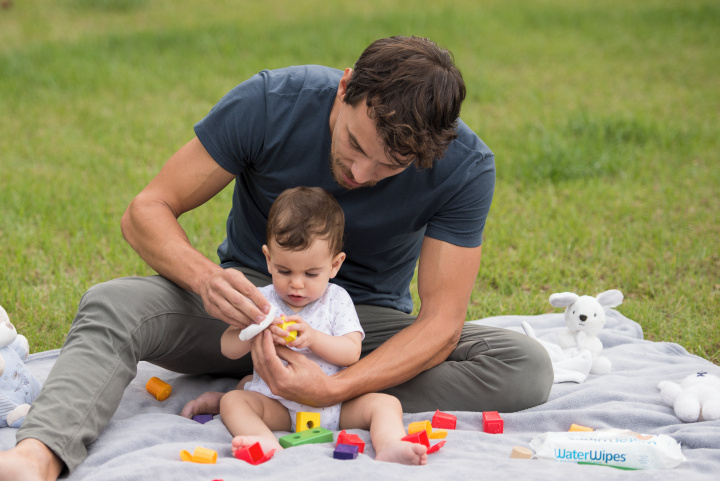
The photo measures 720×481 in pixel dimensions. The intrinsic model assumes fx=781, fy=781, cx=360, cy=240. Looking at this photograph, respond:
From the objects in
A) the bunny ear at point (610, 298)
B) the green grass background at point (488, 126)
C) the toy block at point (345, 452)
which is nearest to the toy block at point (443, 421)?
the toy block at point (345, 452)

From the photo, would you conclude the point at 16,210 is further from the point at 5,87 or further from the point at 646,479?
the point at 646,479

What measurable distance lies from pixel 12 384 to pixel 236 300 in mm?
904

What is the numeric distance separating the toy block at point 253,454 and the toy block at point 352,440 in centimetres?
26

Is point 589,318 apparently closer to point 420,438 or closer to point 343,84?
point 420,438

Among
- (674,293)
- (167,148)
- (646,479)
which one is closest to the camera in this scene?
(646,479)

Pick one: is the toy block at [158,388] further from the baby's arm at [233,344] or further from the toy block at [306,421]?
the toy block at [306,421]

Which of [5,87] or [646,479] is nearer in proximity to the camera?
[646,479]

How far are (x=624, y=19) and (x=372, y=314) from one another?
965 centimetres

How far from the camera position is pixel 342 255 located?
9.33ft

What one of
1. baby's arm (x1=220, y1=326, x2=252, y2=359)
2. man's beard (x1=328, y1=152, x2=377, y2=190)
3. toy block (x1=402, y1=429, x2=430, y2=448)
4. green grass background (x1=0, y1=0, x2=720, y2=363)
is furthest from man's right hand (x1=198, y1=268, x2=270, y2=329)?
green grass background (x1=0, y1=0, x2=720, y2=363)

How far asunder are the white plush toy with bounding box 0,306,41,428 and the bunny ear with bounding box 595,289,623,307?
2.42 m

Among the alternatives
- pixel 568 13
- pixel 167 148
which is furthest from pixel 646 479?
pixel 568 13

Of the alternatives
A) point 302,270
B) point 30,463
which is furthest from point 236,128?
point 30,463

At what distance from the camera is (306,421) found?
2.81 metres
